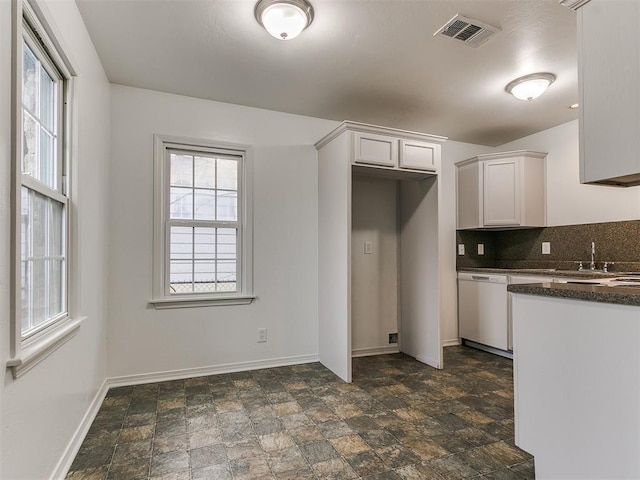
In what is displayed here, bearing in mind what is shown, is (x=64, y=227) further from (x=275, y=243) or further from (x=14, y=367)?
(x=275, y=243)

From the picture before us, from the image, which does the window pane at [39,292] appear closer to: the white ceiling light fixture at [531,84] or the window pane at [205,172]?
the window pane at [205,172]

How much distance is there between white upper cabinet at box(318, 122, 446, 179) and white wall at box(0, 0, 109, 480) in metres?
1.88

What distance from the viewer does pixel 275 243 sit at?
362cm

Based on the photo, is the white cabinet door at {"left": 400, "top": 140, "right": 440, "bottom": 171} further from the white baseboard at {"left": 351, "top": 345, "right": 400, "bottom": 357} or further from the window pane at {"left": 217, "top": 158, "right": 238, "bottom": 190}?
the white baseboard at {"left": 351, "top": 345, "right": 400, "bottom": 357}

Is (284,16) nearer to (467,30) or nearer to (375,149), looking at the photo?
(467,30)

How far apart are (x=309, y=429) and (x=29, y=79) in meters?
2.40

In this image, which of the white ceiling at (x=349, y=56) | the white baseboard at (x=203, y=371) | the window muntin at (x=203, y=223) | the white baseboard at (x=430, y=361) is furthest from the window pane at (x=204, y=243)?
A: the white baseboard at (x=430, y=361)

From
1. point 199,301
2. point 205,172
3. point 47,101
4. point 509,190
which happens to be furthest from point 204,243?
point 509,190

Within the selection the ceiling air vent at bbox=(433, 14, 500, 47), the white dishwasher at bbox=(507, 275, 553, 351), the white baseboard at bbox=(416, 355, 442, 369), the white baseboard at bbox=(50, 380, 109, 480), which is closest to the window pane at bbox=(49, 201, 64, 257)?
the white baseboard at bbox=(50, 380, 109, 480)

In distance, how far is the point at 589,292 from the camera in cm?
148

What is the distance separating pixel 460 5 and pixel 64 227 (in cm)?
258

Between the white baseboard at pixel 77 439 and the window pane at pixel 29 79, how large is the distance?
1706 mm

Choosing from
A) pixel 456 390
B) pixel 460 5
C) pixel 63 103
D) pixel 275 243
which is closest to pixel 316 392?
pixel 456 390

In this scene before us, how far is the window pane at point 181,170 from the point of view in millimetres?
3336
